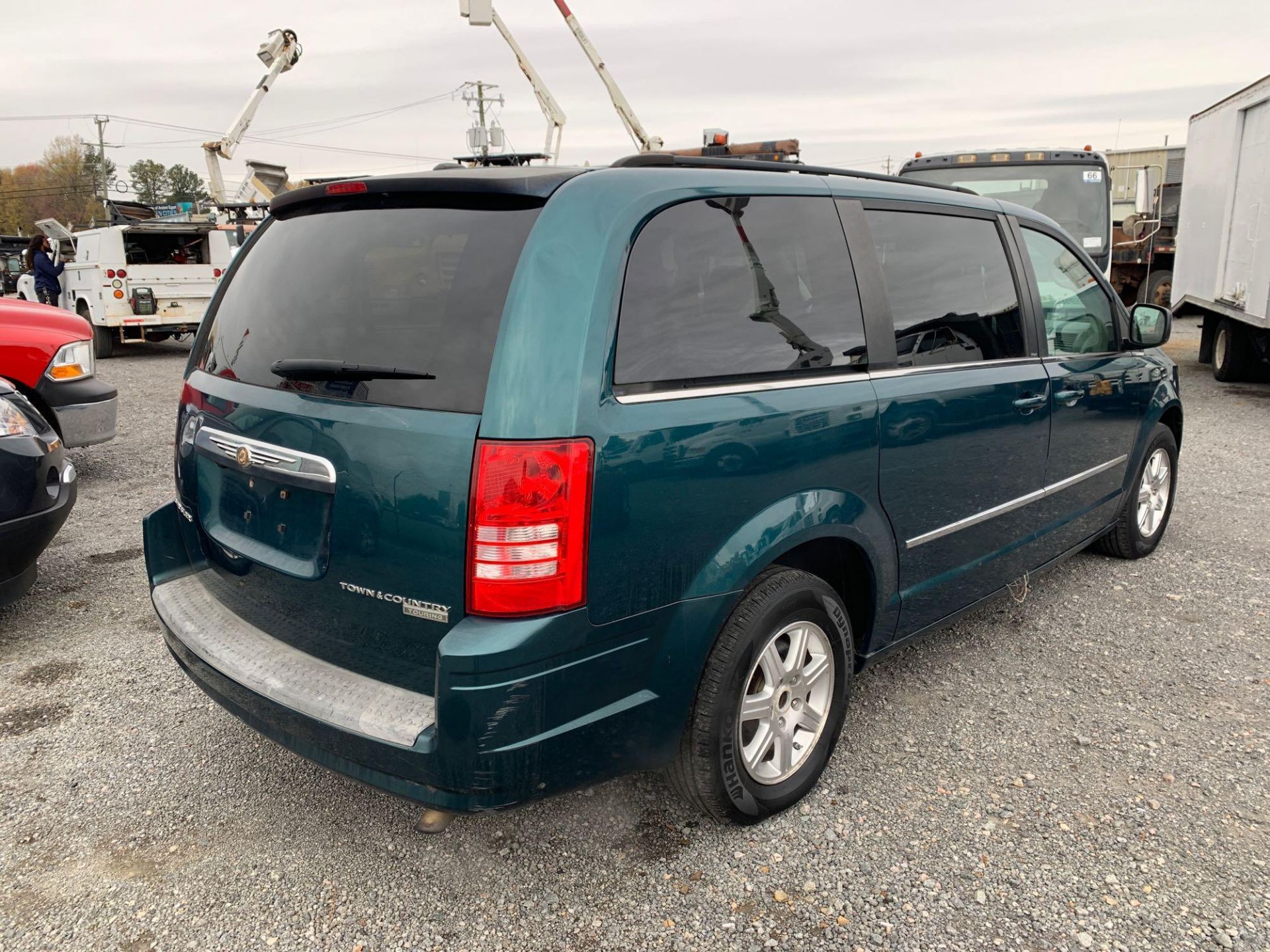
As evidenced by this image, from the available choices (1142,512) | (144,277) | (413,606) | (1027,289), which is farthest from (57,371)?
(144,277)

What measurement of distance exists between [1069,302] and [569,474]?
2858 millimetres

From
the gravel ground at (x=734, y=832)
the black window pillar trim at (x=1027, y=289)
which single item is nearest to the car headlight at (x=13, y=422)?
the gravel ground at (x=734, y=832)

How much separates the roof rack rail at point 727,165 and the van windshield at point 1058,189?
25.5 feet

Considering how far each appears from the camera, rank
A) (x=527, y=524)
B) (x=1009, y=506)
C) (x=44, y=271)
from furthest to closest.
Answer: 1. (x=44, y=271)
2. (x=1009, y=506)
3. (x=527, y=524)

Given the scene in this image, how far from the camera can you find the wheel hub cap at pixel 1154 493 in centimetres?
476

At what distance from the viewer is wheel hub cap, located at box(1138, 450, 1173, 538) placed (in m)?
4.76

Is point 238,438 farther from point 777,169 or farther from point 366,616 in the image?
point 777,169

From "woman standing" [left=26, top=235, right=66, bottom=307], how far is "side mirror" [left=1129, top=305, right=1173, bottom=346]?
Result: 16.5m

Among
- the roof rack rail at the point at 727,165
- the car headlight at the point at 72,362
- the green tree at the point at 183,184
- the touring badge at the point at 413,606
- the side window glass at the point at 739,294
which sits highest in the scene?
the green tree at the point at 183,184

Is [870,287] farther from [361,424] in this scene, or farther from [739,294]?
[361,424]

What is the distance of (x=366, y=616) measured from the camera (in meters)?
2.18

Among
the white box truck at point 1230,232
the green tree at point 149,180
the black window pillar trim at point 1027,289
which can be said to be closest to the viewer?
the black window pillar trim at point 1027,289

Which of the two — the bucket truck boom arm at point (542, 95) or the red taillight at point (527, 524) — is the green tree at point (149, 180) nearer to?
the bucket truck boom arm at point (542, 95)

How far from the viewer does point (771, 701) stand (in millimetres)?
2572
